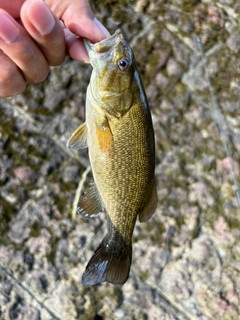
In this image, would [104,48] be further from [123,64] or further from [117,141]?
[117,141]

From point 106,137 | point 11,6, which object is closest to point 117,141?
point 106,137

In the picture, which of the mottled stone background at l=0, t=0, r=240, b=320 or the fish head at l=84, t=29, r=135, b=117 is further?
the mottled stone background at l=0, t=0, r=240, b=320

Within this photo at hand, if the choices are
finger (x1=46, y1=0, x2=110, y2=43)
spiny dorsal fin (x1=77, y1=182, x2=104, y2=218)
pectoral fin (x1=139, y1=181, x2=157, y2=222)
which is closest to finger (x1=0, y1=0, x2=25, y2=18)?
finger (x1=46, y1=0, x2=110, y2=43)

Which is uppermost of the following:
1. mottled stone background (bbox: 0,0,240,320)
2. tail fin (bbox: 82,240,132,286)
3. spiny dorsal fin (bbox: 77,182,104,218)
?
spiny dorsal fin (bbox: 77,182,104,218)

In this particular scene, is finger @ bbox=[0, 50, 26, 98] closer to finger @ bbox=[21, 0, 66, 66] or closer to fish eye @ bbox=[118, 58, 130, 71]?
finger @ bbox=[21, 0, 66, 66]

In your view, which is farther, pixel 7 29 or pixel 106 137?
pixel 106 137

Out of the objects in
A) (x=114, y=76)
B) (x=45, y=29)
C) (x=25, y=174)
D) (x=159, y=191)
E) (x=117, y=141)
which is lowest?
(x=159, y=191)

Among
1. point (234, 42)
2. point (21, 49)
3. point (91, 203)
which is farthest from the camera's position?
point (234, 42)
